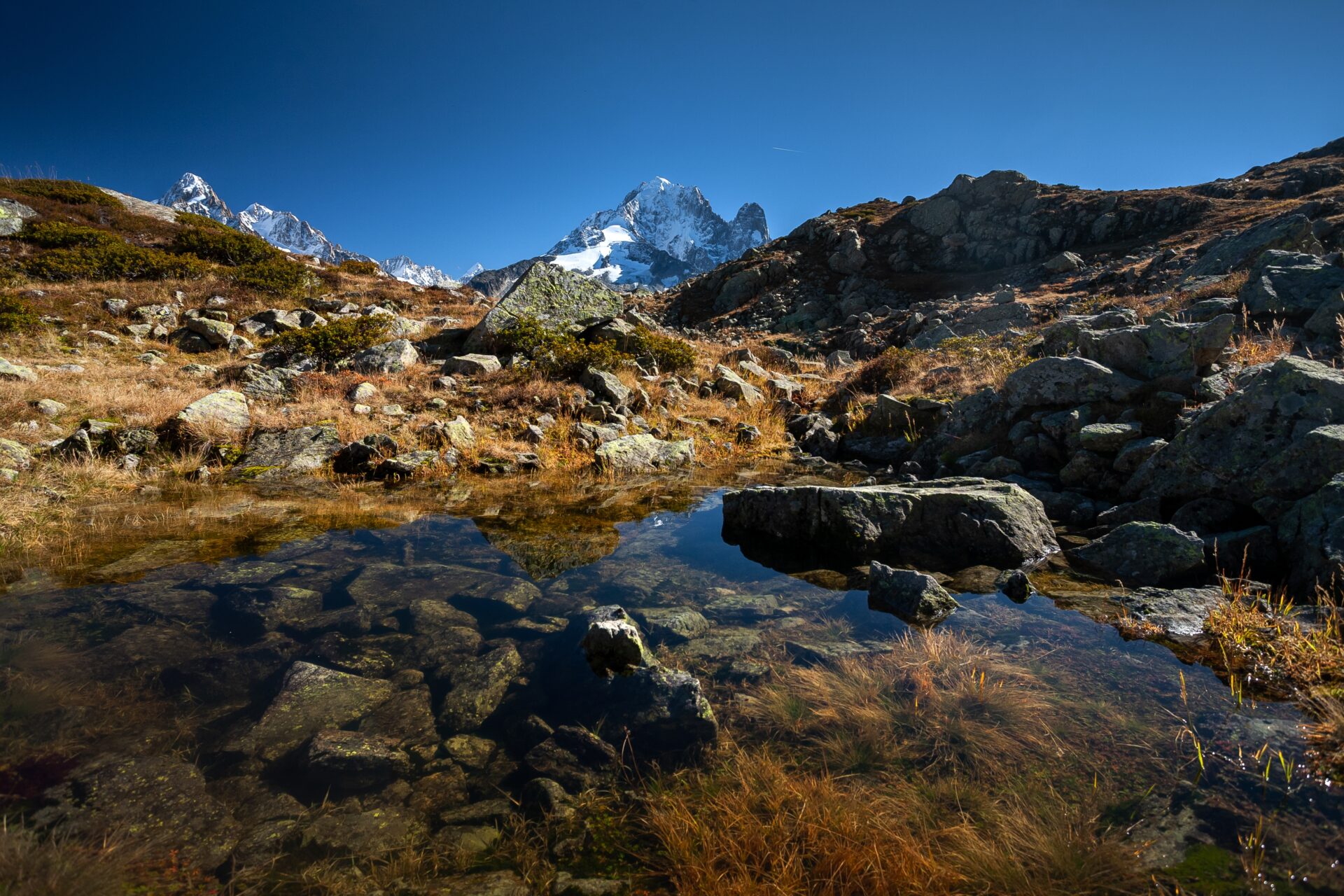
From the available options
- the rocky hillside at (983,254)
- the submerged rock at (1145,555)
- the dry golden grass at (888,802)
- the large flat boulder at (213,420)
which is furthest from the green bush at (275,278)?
the submerged rock at (1145,555)

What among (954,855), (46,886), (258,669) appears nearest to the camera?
(46,886)

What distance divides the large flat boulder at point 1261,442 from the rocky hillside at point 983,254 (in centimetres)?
1736

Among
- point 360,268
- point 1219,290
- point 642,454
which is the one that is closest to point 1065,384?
point 1219,290

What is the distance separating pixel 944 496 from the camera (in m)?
6.78

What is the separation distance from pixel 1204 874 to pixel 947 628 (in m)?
2.47

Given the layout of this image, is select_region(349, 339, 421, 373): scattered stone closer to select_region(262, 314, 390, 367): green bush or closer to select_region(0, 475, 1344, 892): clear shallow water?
select_region(262, 314, 390, 367): green bush

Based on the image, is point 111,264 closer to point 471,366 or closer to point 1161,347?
point 471,366

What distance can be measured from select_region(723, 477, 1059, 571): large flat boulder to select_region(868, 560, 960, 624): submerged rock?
130 cm

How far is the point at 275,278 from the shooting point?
83.5 feet

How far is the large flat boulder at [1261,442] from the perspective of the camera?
573 cm

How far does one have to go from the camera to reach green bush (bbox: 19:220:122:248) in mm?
25078

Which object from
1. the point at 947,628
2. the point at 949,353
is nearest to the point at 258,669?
the point at 947,628

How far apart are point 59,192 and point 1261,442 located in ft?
171

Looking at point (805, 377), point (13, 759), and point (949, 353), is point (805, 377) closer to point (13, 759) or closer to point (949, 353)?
point (949, 353)
